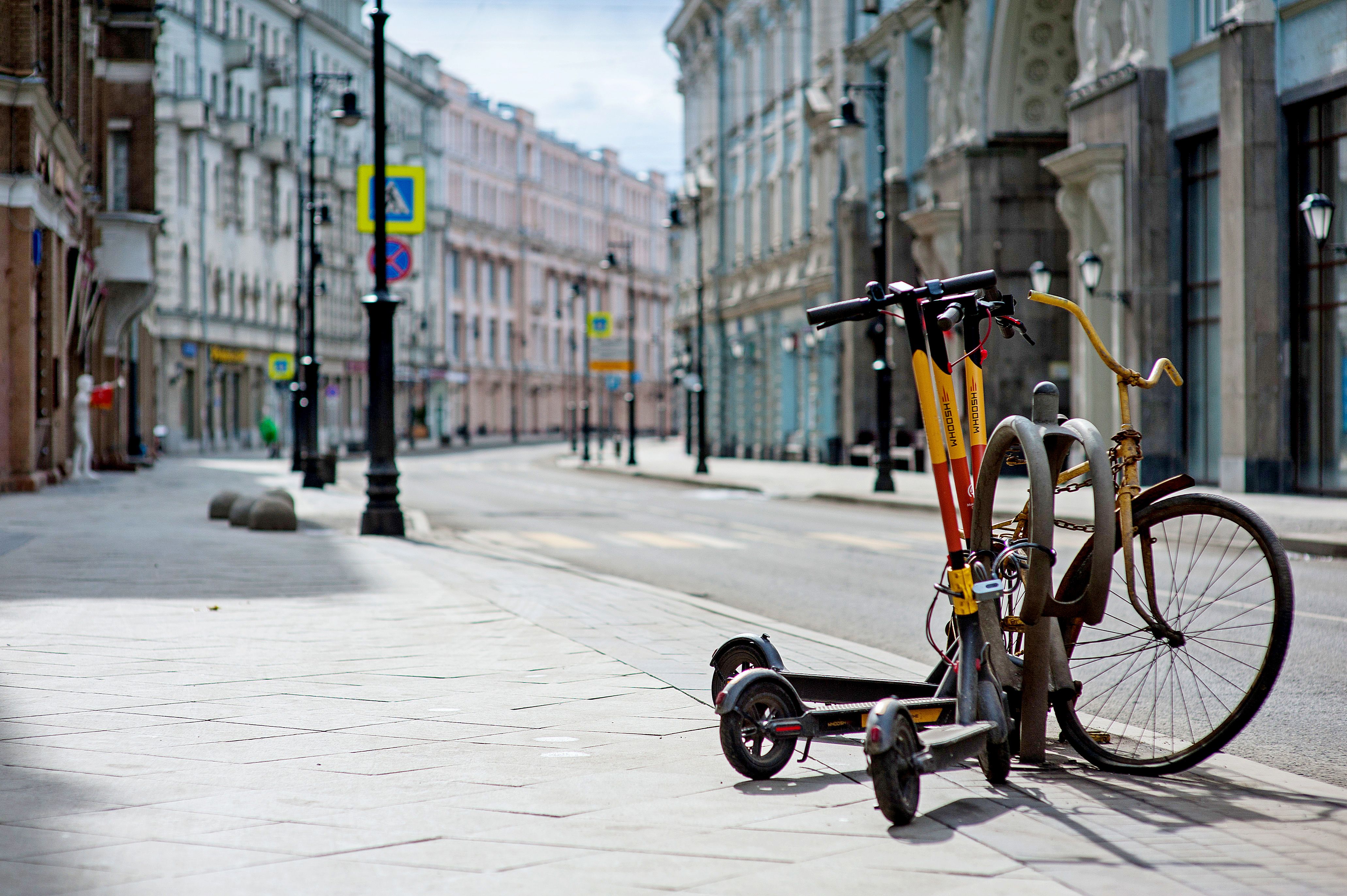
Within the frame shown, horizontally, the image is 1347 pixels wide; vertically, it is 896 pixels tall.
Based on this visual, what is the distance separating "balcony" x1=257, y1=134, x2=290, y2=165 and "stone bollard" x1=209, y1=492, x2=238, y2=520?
5715 centimetres

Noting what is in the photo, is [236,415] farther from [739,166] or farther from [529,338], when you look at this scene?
[529,338]

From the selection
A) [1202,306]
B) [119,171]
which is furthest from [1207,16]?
[119,171]

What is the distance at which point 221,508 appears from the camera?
19.2 m

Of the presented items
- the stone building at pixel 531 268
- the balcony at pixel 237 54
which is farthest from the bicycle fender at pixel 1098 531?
the stone building at pixel 531 268

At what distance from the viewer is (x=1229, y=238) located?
939 inches

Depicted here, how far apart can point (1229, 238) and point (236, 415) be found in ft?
185

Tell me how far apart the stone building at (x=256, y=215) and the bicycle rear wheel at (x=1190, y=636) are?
42398 mm

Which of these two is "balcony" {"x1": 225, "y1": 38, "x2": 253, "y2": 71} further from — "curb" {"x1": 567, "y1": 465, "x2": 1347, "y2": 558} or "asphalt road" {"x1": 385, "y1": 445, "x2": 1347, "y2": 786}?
"asphalt road" {"x1": 385, "y1": 445, "x2": 1347, "y2": 786}

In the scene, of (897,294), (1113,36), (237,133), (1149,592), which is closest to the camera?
(897,294)

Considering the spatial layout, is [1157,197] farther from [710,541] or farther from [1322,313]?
[710,541]

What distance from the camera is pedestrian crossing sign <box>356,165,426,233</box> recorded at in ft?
63.8

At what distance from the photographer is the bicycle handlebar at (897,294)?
5105 millimetres

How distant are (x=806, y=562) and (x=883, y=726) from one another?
1127 cm

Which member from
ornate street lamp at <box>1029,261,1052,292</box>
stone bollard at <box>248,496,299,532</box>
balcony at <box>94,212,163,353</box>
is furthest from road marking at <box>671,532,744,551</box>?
balcony at <box>94,212,163,353</box>
